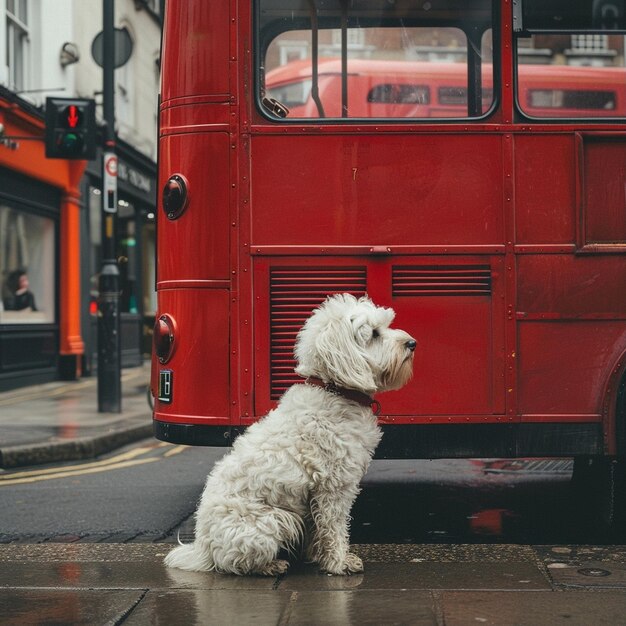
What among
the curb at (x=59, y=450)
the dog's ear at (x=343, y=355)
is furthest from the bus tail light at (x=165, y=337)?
the curb at (x=59, y=450)

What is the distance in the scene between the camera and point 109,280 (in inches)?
474

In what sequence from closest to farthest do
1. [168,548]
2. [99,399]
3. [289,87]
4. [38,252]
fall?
[168,548], [289,87], [99,399], [38,252]

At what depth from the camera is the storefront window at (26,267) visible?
15117 mm

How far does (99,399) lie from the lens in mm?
11898

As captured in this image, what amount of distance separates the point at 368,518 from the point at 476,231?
2083mm

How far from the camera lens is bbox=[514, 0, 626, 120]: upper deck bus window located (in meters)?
5.45

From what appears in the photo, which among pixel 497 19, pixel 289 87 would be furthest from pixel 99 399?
pixel 497 19

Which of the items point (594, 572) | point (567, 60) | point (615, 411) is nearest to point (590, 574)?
point (594, 572)

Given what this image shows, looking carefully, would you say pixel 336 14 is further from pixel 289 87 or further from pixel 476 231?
pixel 476 231

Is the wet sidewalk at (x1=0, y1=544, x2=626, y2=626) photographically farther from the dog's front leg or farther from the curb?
the curb

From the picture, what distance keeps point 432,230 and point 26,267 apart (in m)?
11.9

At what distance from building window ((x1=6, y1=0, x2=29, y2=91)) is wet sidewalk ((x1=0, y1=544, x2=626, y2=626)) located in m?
12.1

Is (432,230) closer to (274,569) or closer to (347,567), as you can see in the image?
(347,567)

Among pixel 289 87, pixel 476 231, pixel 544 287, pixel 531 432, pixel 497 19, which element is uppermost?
pixel 497 19
